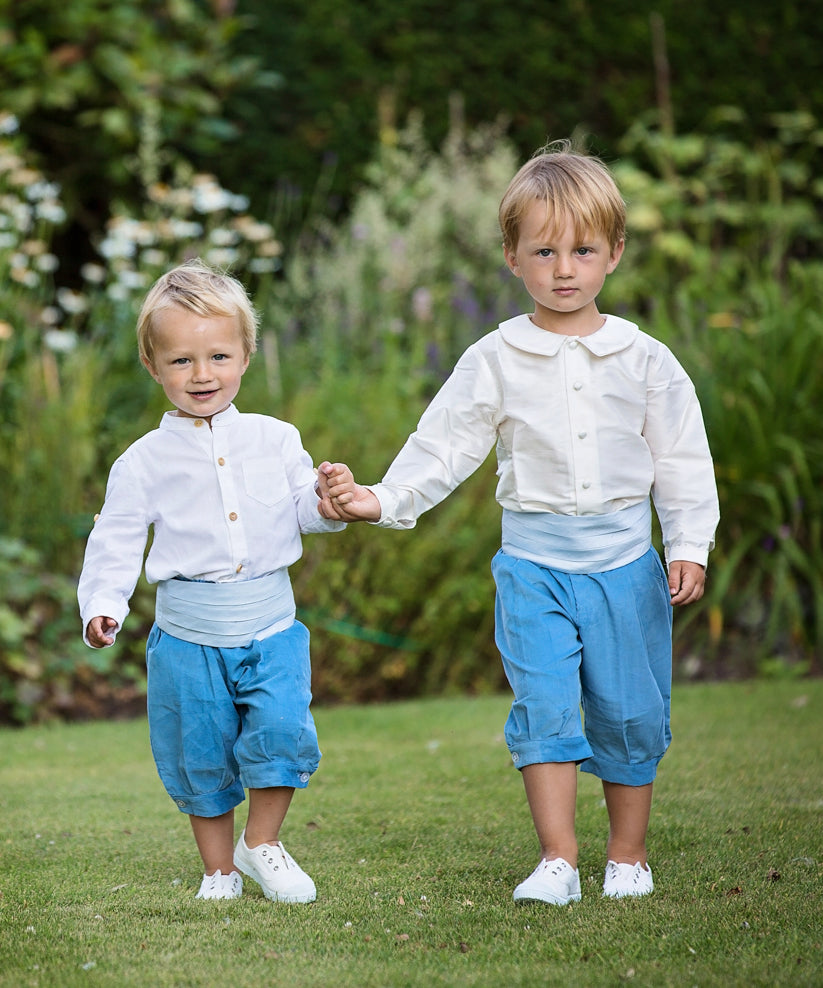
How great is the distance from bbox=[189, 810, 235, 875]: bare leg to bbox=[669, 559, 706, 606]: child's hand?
3.45ft

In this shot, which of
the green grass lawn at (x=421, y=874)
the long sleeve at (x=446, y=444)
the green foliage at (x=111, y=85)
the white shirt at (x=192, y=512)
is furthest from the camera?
the green foliage at (x=111, y=85)

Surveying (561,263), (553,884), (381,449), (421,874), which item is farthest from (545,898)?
(381,449)

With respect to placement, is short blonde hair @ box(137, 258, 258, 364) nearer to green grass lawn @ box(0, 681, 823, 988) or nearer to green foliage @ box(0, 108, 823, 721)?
green grass lawn @ box(0, 681, 823, 988)

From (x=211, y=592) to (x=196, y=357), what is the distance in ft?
1.59

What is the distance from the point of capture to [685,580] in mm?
2629

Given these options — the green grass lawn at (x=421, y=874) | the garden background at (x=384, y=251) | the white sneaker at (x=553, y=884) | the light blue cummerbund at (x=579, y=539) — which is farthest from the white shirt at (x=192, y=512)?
the garden background at (x=384, y=251)

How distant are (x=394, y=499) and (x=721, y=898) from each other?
104 centimetres

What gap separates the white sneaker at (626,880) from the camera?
256cm

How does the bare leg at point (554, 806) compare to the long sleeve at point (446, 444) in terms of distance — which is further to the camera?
the long sleeve at point (446, 444)

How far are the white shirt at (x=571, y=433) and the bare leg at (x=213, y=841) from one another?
0.72 m

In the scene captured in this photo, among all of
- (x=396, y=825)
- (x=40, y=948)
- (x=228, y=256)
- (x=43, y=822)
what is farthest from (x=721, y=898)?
(x=228, y=256)

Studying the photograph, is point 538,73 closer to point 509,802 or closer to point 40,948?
point 509,802

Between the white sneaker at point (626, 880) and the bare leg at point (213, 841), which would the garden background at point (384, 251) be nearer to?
the bare leg at point (213, 841)

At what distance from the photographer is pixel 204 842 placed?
104 inches
